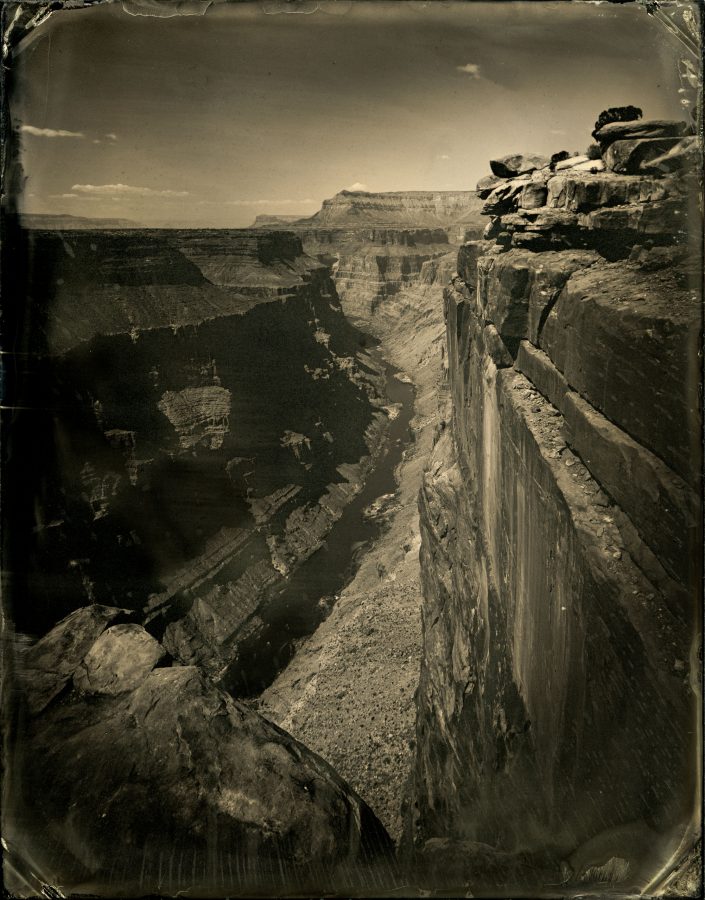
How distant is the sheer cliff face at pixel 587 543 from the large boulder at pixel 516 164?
2804 millimetres

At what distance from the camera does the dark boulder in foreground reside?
3.84 meters

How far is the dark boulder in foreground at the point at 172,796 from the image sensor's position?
384 centimetres

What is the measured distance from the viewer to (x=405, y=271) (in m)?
72.2

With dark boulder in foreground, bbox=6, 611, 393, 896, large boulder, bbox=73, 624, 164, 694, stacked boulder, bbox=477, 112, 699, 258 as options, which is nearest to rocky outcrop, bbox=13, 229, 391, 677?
large boulder, bbox=73, 624, 164, 694

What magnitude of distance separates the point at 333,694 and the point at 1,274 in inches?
548

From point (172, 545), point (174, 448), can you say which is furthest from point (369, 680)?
point (174, 448)

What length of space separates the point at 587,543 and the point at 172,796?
14.5 ft

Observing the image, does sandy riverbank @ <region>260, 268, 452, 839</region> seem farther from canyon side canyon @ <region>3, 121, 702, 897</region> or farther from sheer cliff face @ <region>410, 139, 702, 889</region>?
sheer cliff face @ <region>410, 139, 702, 889</region>

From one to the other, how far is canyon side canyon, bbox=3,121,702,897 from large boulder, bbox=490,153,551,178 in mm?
52

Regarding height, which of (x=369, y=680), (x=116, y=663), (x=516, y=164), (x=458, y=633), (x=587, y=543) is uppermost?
(x=516, y=164)

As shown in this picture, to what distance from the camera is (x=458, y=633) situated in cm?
1189

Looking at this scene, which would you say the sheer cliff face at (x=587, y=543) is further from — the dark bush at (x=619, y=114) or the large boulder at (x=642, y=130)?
the dark bush at (x=619, y=114)

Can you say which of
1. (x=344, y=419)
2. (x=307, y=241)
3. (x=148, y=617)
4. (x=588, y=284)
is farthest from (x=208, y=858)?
(x=307, y=241)

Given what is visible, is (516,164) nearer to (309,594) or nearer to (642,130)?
(642,130)
